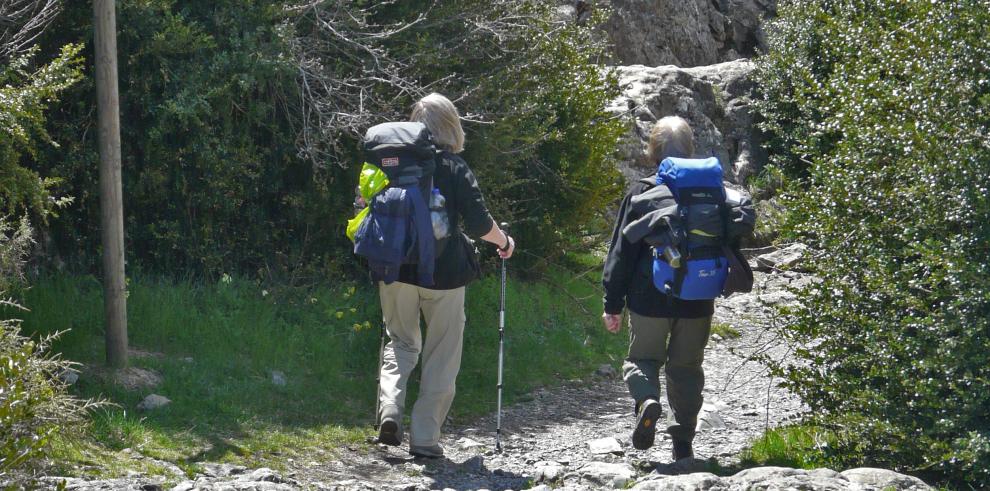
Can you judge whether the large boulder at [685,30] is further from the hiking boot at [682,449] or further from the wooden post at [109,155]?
the hiking boot at [682,449]

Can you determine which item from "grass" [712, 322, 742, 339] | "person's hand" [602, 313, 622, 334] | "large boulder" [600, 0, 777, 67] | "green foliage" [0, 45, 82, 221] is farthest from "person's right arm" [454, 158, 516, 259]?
"large boulder" [600, 0, 777, 67]

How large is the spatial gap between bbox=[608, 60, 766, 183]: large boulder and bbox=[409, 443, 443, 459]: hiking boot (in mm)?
7512

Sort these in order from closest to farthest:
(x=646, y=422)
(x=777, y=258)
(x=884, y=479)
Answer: (x=884, y=479) < (x=646, y=422) < (x=777, y=258)

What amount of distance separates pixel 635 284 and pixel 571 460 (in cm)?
139

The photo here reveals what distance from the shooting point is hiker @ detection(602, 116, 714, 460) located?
6.13m

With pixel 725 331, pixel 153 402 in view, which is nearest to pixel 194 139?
pixel 153 402

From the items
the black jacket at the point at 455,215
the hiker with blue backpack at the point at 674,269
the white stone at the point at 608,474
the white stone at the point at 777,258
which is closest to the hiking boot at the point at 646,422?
the hiker with blue backpack at the point at 674,269

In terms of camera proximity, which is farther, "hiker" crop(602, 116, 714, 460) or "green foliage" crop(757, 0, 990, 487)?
"hiker" crop(602, 116, 714, 460)

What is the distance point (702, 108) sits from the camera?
611 inches

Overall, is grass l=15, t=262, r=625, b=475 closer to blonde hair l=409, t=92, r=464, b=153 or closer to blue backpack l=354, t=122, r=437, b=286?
blue backpack l=354, t=122, r=437, b=286

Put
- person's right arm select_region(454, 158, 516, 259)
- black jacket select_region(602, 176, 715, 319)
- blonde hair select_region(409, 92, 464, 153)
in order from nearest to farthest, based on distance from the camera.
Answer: black jacket select_region(602, 176, 715, 319) → person's right arm select_region(454, 158, 516, 259) → blonde hair select_region(409, 92, 464, 153)

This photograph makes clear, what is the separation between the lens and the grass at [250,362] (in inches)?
249

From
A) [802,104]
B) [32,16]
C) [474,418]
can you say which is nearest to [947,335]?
[802,104]

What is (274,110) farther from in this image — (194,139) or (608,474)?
(608,474)
